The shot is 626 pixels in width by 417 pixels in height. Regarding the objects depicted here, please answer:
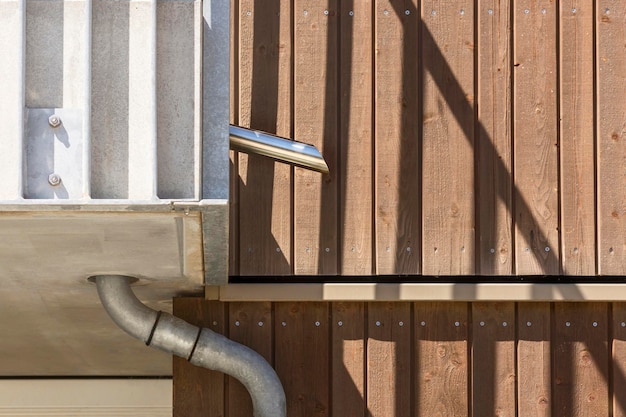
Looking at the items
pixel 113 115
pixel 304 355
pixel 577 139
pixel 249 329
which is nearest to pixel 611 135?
pixel 577 139

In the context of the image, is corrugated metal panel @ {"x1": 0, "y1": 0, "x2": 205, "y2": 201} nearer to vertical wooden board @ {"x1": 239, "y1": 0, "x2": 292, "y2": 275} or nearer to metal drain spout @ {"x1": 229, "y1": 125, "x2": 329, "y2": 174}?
metal drain spout @ {"x1": 229, "y1": 125, "x2": 329, "y2": 174}

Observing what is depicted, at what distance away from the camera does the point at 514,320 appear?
4.99 metres

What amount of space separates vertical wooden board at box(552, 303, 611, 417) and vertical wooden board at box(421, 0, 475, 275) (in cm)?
53

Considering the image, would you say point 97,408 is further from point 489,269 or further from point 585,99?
point 585,99

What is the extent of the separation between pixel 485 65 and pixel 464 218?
76 cm

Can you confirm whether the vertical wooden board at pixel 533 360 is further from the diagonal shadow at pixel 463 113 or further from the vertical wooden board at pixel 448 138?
the vertical wooden board at pixel 448 138

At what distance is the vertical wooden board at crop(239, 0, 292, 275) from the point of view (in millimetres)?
5035

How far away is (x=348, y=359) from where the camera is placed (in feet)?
16.3

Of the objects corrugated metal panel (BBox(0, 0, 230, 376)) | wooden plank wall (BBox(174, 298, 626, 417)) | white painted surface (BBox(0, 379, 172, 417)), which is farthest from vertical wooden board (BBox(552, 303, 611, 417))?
white painted surface (BBox(0, 379, 172, 417))

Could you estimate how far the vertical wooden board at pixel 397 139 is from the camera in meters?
5.02

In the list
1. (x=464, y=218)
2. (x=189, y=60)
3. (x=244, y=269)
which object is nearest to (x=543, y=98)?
(x=464, y=218)

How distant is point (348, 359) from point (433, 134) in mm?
1164

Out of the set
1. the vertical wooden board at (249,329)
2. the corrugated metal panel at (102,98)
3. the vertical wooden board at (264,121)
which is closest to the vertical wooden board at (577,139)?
the vertical wooden board at (264,121)

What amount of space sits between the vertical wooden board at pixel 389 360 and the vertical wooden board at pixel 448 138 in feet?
0.91
